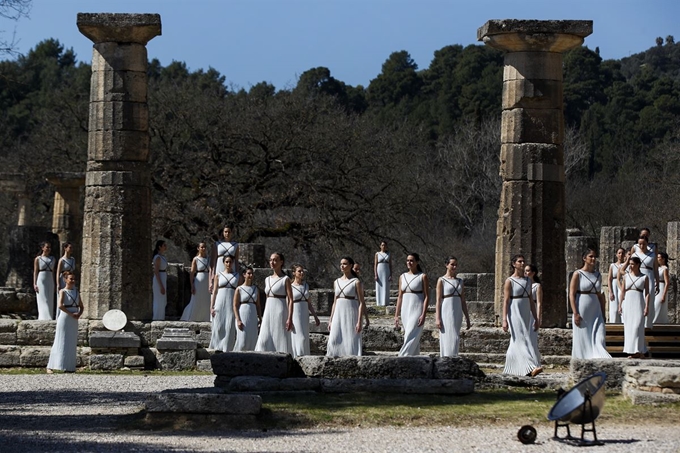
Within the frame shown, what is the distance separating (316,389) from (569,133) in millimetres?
41059

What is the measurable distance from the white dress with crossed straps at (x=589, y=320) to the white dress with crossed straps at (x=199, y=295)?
677cm

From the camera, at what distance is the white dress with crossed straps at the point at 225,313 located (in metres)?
19.6

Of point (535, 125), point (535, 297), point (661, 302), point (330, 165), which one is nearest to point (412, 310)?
point (535, 297)

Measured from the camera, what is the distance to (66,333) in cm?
1914

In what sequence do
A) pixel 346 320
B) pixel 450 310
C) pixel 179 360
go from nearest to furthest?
1. pixel 346 320
2. pixel 450 310
3. pixel 179 360

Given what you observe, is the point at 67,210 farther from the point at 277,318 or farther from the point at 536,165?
the point at 277,318

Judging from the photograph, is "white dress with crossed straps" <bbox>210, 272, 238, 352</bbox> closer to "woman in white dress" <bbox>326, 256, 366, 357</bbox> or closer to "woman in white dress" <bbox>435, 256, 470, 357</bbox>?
"woman in white dress" <bbox>326, 256, 366, 357</bbox>

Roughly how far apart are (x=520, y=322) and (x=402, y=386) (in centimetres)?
325

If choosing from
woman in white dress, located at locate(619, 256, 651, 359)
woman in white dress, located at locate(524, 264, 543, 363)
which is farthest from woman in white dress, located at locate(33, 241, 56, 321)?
woman in white dress, located at locate(619, 256, 651, 359)

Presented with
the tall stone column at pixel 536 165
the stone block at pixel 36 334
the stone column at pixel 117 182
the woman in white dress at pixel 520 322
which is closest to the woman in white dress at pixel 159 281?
the stone column at pixel 117 182

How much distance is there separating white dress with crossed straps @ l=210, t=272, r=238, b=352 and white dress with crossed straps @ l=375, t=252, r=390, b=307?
10043 mm

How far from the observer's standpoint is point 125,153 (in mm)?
21000

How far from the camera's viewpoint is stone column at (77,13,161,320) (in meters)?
20.9

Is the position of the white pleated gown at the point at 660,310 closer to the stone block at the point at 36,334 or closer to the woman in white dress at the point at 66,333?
the woman in white dress at the point at 66,333
